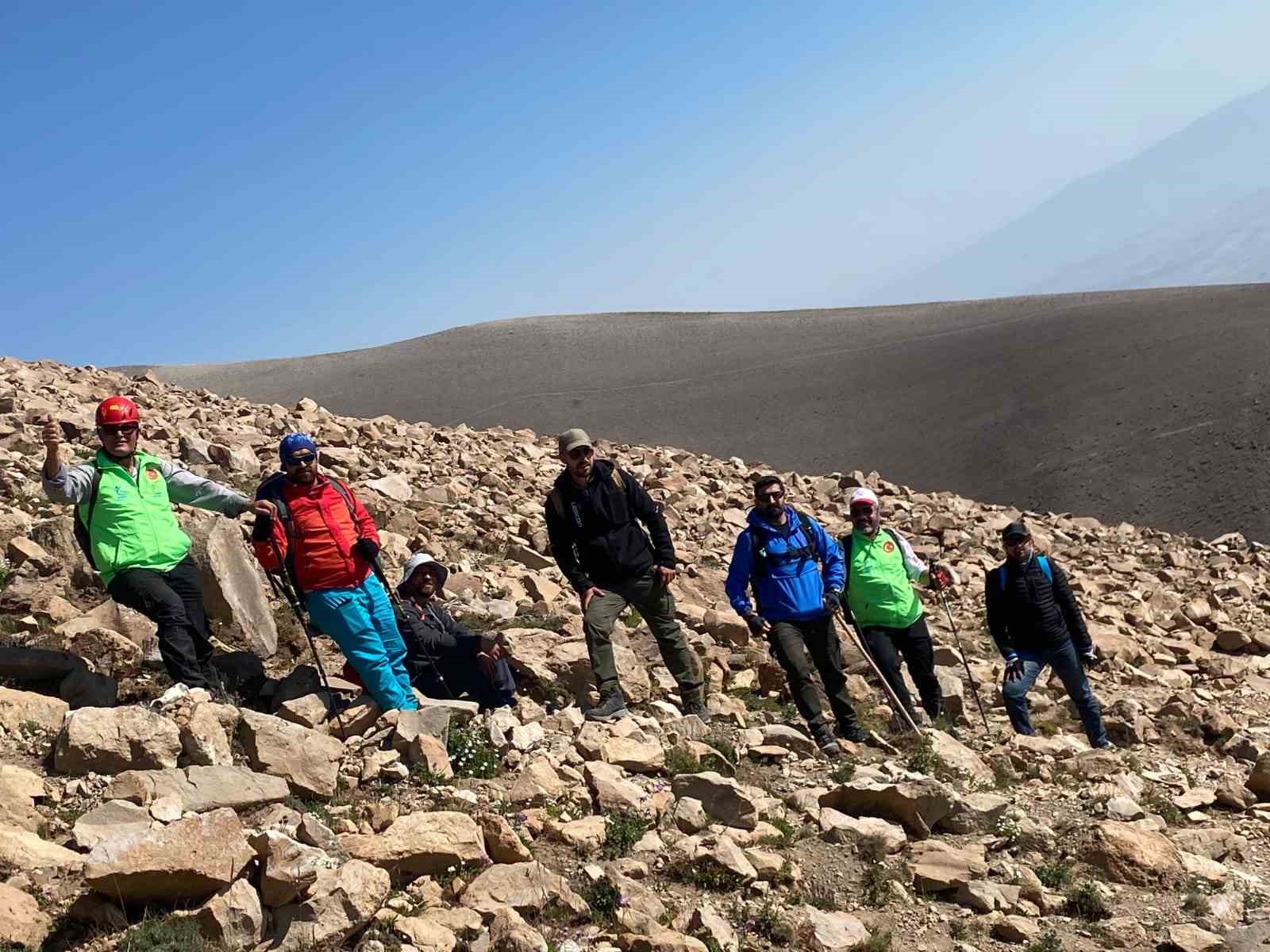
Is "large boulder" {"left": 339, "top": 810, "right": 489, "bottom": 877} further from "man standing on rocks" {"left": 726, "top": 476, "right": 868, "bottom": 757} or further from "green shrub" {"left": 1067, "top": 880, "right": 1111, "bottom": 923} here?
"green shrub" {"left": 1067, "top": 880, "right": 1111, "bottom": 923}

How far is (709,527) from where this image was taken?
1354cm

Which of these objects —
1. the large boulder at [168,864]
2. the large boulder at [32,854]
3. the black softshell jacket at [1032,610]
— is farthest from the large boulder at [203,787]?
the black softshell jacket at [1032,610]

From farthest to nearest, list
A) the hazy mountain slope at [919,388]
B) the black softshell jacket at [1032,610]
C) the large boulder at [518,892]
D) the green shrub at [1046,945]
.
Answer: the hazy mountain slope at [919,388], the black softshell jacket at [1032,610], the green shrub at [1046,945], the large boulder at [518,892]

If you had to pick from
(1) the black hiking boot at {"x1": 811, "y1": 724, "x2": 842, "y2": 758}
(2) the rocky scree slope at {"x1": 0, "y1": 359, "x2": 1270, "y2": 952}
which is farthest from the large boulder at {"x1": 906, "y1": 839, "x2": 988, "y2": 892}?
(1) the black hiking boot at {"x1": 811, "y1": 724, "x2": 842, "y2": 758}

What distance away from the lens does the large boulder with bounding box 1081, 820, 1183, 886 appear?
551 centimetres

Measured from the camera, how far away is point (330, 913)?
424 centimetres

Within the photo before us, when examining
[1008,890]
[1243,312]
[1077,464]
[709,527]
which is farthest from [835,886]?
[1243,312]

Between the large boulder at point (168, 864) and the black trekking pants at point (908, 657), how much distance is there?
4535 millimetres

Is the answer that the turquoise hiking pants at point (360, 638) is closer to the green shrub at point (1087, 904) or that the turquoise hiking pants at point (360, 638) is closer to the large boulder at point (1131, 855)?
the green shrub at point (1087, 904)

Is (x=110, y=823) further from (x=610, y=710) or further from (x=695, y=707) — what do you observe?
(x=695, y=707)

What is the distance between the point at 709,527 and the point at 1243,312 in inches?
1297

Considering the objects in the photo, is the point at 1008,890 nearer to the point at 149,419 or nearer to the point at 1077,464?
the point at 149,419

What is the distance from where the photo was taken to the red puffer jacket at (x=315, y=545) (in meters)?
6.24

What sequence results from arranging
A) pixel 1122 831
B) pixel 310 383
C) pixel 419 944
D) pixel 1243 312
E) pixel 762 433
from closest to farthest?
pixel 419 944, pixel 1122 831, pixel 1243 312, pixel 762 433, pixel 310 383
